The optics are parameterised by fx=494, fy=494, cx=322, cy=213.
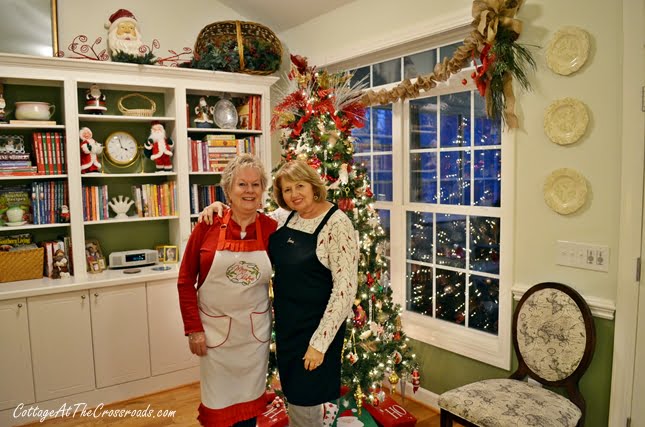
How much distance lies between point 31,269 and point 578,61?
11.2 feet

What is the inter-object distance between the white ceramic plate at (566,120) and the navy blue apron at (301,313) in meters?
1.18

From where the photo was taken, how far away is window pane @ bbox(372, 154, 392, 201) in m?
3.51

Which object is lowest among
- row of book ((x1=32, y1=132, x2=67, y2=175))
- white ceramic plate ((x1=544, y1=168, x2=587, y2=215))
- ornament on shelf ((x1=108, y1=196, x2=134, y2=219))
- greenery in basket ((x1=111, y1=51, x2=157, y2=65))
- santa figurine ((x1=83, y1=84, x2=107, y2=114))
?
ornament on shelf ((x1=108, y1=196, x2=134, y2=219))

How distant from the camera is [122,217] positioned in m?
3.59

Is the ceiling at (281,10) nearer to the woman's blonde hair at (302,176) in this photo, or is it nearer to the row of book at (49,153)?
the row of book at (49,153)

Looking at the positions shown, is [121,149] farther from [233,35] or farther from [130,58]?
[233,35]

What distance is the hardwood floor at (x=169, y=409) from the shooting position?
3023 millimetres

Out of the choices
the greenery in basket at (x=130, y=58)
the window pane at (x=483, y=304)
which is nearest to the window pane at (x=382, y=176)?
the window pane at (x=483, y=304)

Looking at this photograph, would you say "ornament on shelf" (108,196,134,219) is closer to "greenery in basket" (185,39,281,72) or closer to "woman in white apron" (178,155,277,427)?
"greenery in basket" (185,39,281,72)

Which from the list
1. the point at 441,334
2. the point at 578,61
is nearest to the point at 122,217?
the point at 441,334

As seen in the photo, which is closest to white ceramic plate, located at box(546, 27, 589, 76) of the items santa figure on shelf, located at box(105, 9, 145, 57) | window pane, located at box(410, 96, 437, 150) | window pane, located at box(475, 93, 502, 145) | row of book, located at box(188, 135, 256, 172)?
window pane, located at box(475, 93, 502, 145)

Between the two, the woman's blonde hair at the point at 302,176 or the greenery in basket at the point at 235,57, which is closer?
the woman's blonde hair at the point at 302,176

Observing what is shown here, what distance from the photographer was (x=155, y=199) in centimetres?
→ 371

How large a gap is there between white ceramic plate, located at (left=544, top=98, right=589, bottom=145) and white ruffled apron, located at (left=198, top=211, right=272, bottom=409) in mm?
1487
